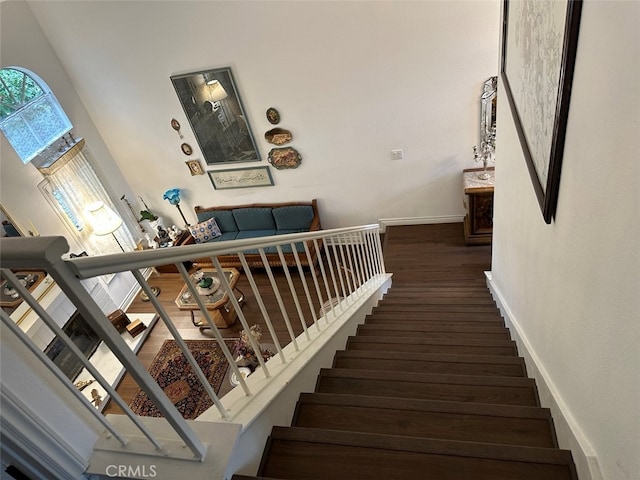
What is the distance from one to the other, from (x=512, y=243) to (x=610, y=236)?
143cm

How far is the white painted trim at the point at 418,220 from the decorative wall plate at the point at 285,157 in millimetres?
1453

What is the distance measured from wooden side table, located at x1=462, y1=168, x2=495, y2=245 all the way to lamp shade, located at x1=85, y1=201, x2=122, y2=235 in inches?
172

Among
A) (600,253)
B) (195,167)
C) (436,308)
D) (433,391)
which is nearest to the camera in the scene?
(600,253)

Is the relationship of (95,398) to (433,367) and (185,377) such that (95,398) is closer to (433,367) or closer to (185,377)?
(185,377)

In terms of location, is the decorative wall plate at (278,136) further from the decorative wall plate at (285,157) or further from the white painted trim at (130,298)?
the white painted trim at (130,298)

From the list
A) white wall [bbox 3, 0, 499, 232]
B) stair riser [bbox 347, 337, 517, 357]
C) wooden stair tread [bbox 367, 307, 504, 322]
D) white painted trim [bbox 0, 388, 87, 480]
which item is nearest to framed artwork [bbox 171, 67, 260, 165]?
white wall [bbox 3, 0, 499, 232]

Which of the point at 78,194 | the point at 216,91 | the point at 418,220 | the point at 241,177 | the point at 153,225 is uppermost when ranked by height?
the point at 216,91

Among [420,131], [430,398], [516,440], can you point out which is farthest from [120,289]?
[516,440]

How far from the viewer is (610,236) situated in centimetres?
A: 89

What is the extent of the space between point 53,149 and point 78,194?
605 mm

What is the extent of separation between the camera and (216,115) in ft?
16.2

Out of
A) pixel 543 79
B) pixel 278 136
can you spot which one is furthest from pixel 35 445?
pixel 278 136

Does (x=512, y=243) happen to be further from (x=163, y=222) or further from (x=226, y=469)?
(x=163, y=222)

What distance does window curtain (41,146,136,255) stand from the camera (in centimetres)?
475
